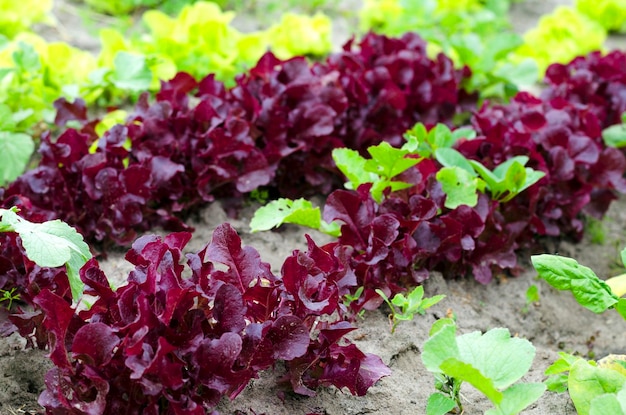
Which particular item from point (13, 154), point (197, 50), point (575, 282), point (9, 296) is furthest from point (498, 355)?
point (197, 50)

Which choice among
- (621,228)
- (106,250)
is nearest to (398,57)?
(621,228)

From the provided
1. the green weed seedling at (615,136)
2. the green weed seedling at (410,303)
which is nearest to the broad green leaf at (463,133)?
the green weed seedling at (615,136)

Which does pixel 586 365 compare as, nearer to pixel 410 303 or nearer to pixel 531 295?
pixel 410 303

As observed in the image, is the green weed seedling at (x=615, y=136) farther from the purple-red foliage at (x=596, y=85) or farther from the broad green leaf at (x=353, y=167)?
the broad green leaf at (x=353, y=167)

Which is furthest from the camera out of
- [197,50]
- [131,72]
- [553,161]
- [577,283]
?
[197,50]

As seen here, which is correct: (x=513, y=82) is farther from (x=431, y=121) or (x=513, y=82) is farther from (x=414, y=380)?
(x=414, y=380)

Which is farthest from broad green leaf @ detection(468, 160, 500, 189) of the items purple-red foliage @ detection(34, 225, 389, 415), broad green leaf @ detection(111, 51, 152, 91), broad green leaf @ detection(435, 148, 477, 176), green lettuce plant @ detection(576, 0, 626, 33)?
green lettuce plant @ detection(576, 0, 626, 33)

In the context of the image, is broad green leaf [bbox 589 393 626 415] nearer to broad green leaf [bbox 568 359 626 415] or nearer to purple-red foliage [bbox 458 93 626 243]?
broad green leaf [bbox 568 359 626 415]
